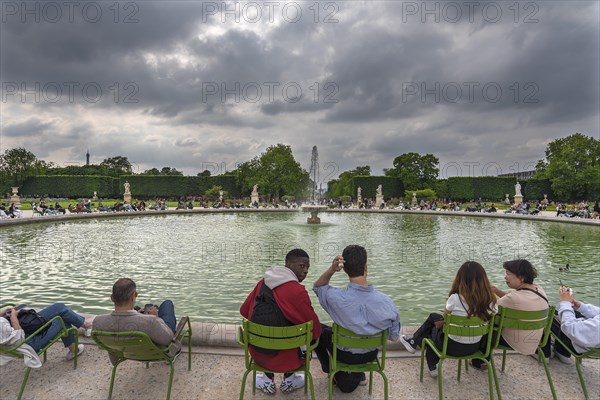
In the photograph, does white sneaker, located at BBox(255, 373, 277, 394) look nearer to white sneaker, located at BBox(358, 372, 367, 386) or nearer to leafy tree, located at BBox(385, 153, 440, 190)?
white sneaker, located at BBox(358, 372, 367, 386)

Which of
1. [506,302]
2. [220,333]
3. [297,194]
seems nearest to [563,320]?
[506,302]

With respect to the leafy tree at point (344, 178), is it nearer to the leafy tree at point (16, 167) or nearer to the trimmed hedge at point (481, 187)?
the trimmed hedge at point (481, 187)

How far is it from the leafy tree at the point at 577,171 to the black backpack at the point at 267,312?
54.8 m

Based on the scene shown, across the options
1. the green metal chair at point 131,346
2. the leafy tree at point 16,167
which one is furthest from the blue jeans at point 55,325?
the leafy tree at point 16,167

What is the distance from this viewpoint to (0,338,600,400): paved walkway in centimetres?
345

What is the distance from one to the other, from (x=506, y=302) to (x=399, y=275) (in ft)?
18.7

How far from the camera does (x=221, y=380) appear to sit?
3656 mm

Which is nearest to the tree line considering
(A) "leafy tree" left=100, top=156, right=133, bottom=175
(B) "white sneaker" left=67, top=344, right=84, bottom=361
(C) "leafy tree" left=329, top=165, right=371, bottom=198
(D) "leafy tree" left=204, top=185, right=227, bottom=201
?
(D) "leafy tree" left=204, top=185, right=227, bottom=201

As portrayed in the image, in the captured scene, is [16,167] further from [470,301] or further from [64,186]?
[470,301]

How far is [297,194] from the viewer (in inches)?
2279

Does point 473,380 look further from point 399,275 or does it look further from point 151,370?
point 399,275

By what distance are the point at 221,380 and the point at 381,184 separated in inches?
2208

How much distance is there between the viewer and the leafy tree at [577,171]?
45750mm

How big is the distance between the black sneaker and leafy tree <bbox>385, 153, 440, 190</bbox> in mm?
54977
